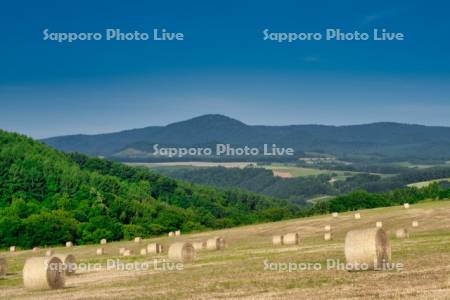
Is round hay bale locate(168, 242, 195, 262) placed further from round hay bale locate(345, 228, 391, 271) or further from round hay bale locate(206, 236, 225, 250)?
round hay bale locate(345, 228, 391, 271)

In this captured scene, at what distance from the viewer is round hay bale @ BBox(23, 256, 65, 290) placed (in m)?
31.2

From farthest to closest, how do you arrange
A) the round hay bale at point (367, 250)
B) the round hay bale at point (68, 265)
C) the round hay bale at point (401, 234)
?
1. the round hay bale at point (401, 234)
2. the round hay bale at point (68, 265)
3. the round hay bale at point (367, 250)

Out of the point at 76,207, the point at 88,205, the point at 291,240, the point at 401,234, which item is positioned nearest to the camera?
the point at 401,234

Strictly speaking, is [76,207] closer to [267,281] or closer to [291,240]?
[291,240]

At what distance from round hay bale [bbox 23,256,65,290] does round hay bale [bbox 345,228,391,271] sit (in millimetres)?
12100

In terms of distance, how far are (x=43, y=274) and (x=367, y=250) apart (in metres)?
13.2

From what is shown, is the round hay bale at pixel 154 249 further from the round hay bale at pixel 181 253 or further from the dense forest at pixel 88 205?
the dense forest at pixel 88 205

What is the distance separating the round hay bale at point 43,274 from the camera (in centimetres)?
3116

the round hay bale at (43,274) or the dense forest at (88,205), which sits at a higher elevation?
the dense forest at (88,205)

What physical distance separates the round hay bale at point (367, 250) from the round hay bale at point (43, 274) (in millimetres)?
12100

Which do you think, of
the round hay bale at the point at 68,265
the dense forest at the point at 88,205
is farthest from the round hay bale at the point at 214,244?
the dense forest at the point at 88,205

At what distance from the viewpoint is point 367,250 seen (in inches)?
1137

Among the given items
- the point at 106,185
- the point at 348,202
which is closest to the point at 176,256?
the point at 348,202

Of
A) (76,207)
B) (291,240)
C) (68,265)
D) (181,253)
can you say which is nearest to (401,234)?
(291,240)
